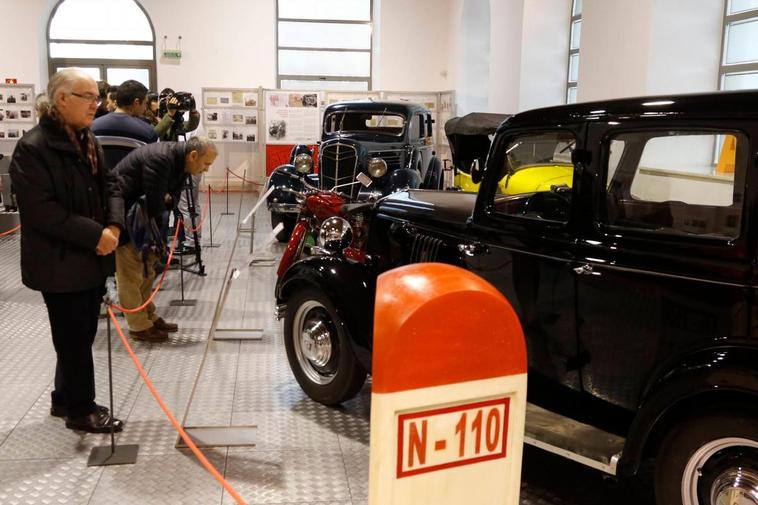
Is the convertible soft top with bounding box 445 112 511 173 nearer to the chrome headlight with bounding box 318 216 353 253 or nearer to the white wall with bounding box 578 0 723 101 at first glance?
the white wall with bounding box 578 0 723 101

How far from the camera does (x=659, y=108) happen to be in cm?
293

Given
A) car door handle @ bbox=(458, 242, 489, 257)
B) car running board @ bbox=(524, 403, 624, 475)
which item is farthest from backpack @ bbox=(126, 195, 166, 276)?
car running board @ bbox=(524, 403, 624, 475)

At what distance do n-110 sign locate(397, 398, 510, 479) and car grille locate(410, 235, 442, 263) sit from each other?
2.38 metres

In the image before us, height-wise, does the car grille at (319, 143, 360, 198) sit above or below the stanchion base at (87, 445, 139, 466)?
above

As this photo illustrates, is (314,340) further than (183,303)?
No

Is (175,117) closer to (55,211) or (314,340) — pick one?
(314,340)

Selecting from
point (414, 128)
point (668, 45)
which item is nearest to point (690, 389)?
point (668, 45)

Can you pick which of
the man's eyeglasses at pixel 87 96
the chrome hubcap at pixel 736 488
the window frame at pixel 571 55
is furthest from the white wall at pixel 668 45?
the chrome hubcap at pixel 736 488

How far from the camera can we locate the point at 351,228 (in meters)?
4.70

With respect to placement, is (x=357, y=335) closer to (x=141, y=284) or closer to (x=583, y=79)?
(x=141, y=284)

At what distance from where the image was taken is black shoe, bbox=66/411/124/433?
4016 mm

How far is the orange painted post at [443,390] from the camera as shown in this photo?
149 centimetres

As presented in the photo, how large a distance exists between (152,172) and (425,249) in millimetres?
2243

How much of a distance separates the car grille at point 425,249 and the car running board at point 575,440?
1033 mm
